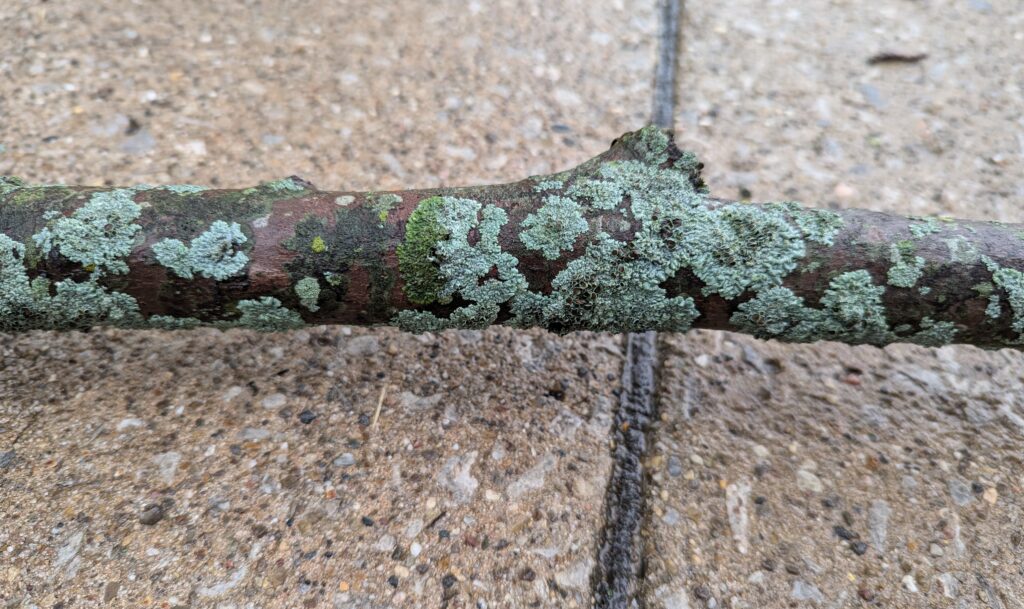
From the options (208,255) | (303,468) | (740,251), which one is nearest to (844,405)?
(740,251)

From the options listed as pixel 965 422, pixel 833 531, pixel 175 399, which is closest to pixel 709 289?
pixel 833 531

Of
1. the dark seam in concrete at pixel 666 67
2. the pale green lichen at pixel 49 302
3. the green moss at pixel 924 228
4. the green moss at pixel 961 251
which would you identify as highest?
the dark seam in concrete at pixel 666 67

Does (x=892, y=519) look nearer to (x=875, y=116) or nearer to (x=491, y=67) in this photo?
(x=875, y=116)

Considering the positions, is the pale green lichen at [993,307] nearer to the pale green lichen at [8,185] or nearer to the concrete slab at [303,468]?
the concrete slab at [303,468]

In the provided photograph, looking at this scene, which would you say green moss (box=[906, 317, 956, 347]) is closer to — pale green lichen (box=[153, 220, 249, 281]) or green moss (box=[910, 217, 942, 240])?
green moss (box=[910, 217, 942, 240])

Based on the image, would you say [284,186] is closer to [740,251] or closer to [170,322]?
[170,322]

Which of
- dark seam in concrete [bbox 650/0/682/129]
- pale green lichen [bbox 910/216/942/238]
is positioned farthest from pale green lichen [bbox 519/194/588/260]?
dark seam in concrete [bbox 650/0/682/129]

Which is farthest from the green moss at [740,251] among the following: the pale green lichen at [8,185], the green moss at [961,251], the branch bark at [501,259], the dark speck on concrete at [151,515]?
the pale green lichen at [8,185]
